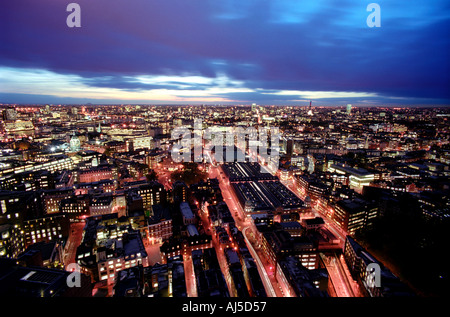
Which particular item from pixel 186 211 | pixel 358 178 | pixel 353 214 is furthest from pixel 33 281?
pixel 358 178

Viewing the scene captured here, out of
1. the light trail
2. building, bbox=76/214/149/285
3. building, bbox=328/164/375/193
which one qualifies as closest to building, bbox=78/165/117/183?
building, bbox=76/214/149/285

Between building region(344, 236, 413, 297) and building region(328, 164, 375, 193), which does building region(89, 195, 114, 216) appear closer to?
building region(344, 236, 413, 297)

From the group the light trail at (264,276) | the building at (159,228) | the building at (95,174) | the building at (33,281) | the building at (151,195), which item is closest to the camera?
the building at (33,281)

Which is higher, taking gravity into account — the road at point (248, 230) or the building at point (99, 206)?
the building at point (99, 206)

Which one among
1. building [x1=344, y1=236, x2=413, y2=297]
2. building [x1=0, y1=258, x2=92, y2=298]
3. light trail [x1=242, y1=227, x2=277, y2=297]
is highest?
building [x1=0, y1=258, x2=92, y2=298]

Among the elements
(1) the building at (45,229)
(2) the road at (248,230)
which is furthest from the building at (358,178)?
(1) the building at (45,229)

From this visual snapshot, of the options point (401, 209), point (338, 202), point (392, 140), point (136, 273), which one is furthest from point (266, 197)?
point (392, 140)

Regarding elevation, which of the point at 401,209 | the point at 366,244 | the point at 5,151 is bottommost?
the point at 366,244

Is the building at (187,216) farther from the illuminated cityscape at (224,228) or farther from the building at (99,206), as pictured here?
the building at (99,206)
